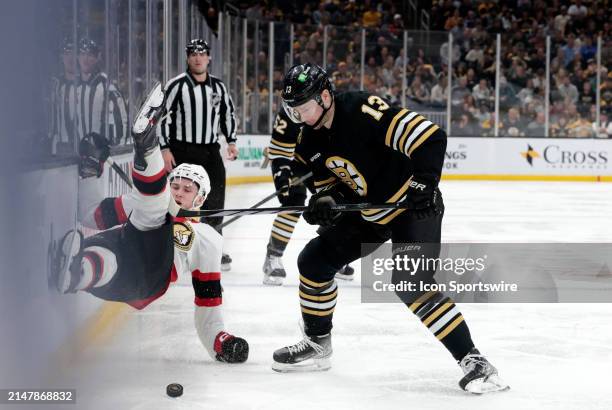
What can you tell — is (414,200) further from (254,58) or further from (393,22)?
(393,22)

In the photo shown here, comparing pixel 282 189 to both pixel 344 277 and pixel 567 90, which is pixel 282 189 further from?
pixel 567 90

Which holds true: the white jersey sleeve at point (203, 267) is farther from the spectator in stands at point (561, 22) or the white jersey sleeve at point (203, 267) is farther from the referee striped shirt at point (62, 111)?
the spectator in stands at point (561, 22)

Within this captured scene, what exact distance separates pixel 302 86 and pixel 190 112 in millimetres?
2140

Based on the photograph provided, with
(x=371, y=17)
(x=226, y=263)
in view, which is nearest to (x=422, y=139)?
(x=226, y=263)

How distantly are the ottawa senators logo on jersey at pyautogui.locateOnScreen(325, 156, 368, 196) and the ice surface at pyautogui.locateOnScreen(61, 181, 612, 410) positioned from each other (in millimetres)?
602

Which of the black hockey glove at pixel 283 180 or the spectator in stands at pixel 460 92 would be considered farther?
the spectator in stands at pixel 460 92

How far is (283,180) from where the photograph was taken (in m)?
4.67

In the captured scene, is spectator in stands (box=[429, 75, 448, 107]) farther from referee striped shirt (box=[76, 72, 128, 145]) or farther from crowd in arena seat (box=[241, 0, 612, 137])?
referee striped shirt (box=[76, 72, 128, 145])

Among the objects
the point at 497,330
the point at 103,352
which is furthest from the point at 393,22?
the point at 103,352

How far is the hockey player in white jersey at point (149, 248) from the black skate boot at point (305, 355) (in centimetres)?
13

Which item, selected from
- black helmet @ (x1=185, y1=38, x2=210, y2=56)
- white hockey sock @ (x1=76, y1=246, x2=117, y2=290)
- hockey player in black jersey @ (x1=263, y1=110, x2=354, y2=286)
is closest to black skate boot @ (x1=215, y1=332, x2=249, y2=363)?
white hockey sock @ (x1=76, y1=246, x2=117, y2=290)

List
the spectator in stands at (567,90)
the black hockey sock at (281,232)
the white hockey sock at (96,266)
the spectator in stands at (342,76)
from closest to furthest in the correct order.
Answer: the white hockey sock at (96,266), the black hockey sock at (281,232), the spectator in stands at (342,76), the spectator in stands at (567,90)

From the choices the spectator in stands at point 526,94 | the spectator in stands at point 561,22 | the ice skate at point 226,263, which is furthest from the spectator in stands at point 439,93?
the ice skate at point 226,263

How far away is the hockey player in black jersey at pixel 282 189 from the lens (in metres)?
4.66
